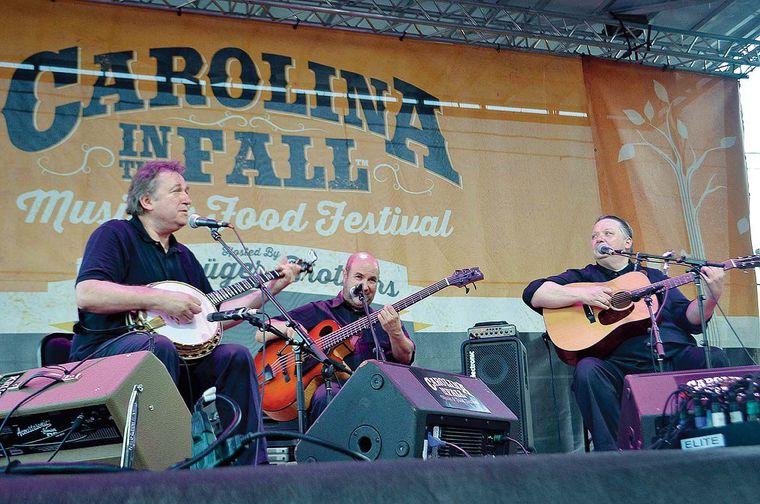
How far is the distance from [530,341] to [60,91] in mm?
3444

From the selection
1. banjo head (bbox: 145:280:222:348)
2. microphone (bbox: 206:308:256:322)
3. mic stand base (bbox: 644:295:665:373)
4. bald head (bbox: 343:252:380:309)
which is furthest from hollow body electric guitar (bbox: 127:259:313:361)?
mic stand base (bbox: 644:295:665:373)

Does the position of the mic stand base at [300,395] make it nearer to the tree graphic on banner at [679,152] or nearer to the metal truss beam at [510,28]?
the metal truss beam at [510,28]

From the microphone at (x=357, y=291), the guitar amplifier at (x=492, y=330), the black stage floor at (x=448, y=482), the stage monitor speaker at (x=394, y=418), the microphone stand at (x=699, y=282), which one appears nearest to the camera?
the black stage floor at (x=448, y=482)

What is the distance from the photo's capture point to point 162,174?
3.42 meters

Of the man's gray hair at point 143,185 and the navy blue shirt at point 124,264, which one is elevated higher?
the man's gray hair at point 143,185

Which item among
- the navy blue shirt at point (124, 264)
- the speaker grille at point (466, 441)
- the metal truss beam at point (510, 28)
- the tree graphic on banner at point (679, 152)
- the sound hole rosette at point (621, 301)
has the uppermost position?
the metal truss beam at point (510, 28)

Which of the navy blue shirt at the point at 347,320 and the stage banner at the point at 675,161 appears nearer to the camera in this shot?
the navy blue shirt at the point at 347,320

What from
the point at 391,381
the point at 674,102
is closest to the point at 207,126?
the point at 391,381

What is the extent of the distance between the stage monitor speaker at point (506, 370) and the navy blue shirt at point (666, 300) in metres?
0.32

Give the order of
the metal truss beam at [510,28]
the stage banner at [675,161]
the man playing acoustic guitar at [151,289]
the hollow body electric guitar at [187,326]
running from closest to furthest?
the man playing acoustic guitar at [151,289], the hollow body electric guitar at [187,326], the metal truss beam at [510,28], the stage banner at [675,161]

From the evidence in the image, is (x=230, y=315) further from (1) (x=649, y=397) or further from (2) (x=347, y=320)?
(2) (x=347, y=320)

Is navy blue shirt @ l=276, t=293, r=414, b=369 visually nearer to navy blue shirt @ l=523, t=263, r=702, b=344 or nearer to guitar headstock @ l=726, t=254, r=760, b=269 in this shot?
navy blue shirt @ l=523, t=263, r=702, b=344

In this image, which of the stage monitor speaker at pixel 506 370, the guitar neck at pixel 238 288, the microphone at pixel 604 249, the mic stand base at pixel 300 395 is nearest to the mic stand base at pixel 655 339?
the microphone at pixel 604 249

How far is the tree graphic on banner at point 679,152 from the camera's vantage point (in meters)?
6.10
